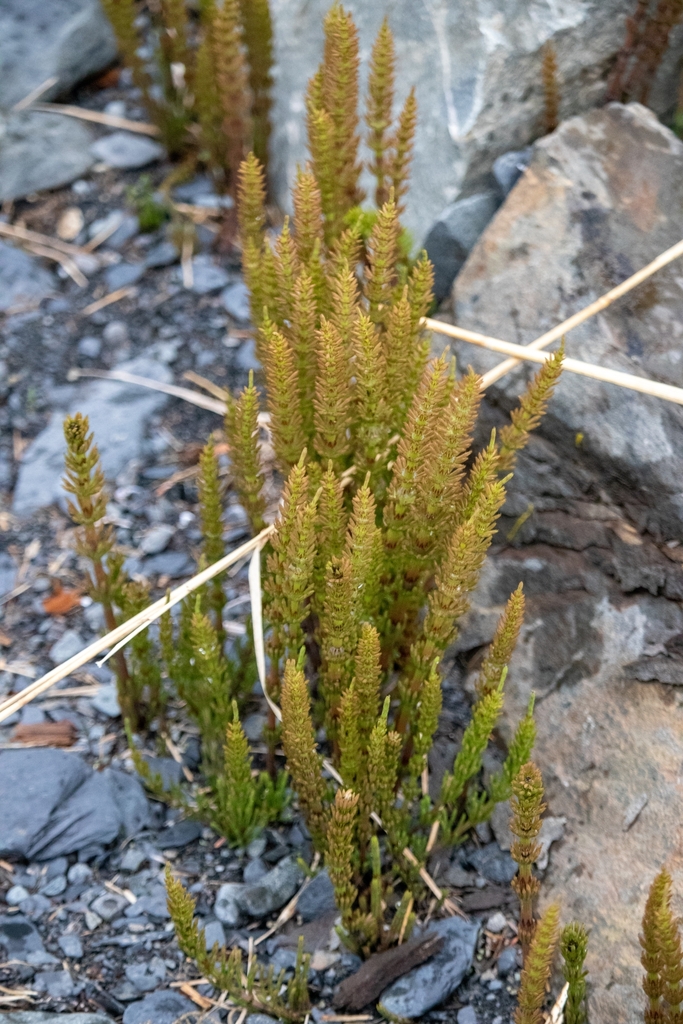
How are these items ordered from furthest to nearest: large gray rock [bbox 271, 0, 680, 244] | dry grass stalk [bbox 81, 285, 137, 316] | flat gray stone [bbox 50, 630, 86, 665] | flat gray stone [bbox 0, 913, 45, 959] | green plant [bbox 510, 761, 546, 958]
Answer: dry grass stalk [bbox 81, 285, 137, 316], large gray rock [bbox 271, 0, 680, 244], flat gray stone [bbox 50, 630, 86, 665], flat gray stone [bbox 0, 913, 45, 959], green plant [bbox 510, 761, 546, 958]

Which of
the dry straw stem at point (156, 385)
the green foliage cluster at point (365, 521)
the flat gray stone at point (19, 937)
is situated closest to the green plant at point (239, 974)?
the green foliage cluster at point (365, 521)

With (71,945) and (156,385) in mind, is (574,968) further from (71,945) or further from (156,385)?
(156,385)

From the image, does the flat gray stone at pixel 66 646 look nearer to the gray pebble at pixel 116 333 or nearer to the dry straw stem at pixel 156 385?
the dry straw stem at pixel 156 385

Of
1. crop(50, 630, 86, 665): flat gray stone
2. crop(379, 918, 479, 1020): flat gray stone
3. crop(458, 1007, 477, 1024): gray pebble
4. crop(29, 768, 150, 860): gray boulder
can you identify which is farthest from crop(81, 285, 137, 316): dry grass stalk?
crop(458, 1007, 477, 1024): gray pebble

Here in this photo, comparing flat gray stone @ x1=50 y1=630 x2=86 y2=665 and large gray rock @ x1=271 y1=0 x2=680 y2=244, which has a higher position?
large gray rock @ x1=271 y1=0 x2=680 y2=244

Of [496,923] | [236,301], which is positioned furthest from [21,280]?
[496,923]

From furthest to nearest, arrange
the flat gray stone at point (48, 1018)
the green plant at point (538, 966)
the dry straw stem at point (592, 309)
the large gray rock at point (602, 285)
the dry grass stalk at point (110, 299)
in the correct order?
the dry grass stalk at point (110, 299) → the dry straw stem at point (592, 309) → the large gray rock at point (602, 285) → the flat gray stone at point (48, 1018) → the green plant at point (538, 966)

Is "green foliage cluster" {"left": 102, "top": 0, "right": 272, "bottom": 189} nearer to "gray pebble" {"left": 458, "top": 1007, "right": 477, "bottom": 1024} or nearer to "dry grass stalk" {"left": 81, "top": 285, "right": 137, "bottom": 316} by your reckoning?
"dry grass stalk" {"left": 81, "top": 285, "right": 137, "bottom": 316}
